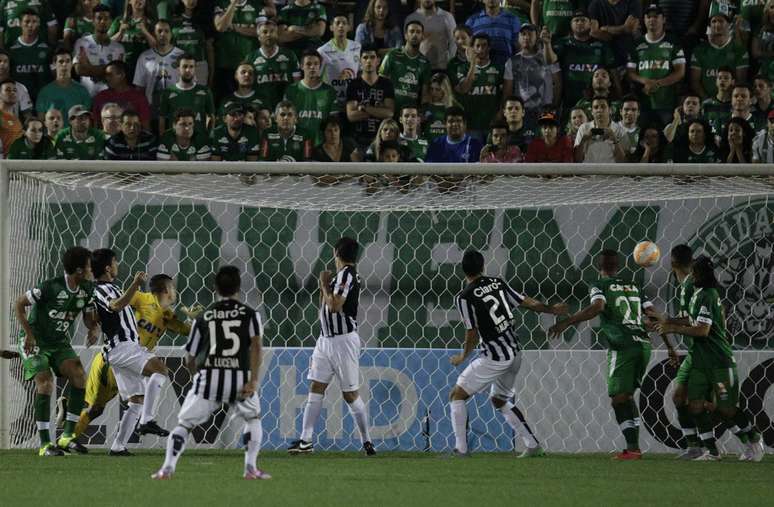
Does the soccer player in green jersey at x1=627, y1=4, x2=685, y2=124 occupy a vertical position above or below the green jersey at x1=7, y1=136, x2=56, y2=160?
above

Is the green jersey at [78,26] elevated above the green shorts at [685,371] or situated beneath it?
elevated above

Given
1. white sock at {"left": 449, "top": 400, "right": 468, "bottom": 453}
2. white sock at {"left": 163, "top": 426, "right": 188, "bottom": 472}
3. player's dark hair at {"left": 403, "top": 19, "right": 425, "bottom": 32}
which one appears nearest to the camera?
white sock at {"left": 163, "top": 426, "right": 188, "bottom": 472}

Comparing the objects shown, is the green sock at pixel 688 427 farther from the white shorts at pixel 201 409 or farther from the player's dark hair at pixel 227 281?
the player's dark hair at pixel 227 281

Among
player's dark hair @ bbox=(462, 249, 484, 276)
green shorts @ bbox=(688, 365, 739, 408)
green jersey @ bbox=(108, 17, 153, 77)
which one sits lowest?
green shorts @ bbox=(688, 365, 739, 408)

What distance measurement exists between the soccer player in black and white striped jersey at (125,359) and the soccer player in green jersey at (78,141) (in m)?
3.31

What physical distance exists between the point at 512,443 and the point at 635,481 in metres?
2.80

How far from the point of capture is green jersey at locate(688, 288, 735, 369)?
10477mm

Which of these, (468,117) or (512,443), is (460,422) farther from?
(468,117)

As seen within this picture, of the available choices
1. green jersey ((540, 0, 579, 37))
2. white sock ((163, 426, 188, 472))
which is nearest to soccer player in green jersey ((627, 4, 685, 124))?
green jersey ((540, 0, 579, 37))

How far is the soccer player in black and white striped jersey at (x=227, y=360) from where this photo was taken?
834 cm

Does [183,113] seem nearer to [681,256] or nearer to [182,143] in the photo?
[182,143]

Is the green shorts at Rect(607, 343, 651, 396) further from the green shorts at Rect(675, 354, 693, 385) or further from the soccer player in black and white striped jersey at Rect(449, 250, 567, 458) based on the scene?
the soccer player in black and white striped jersey at Rect(449, 250, 567, 458)

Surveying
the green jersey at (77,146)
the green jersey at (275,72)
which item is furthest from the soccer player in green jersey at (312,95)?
the green jersey at (77,146)

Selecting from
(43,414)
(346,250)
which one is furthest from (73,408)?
(346,250)
